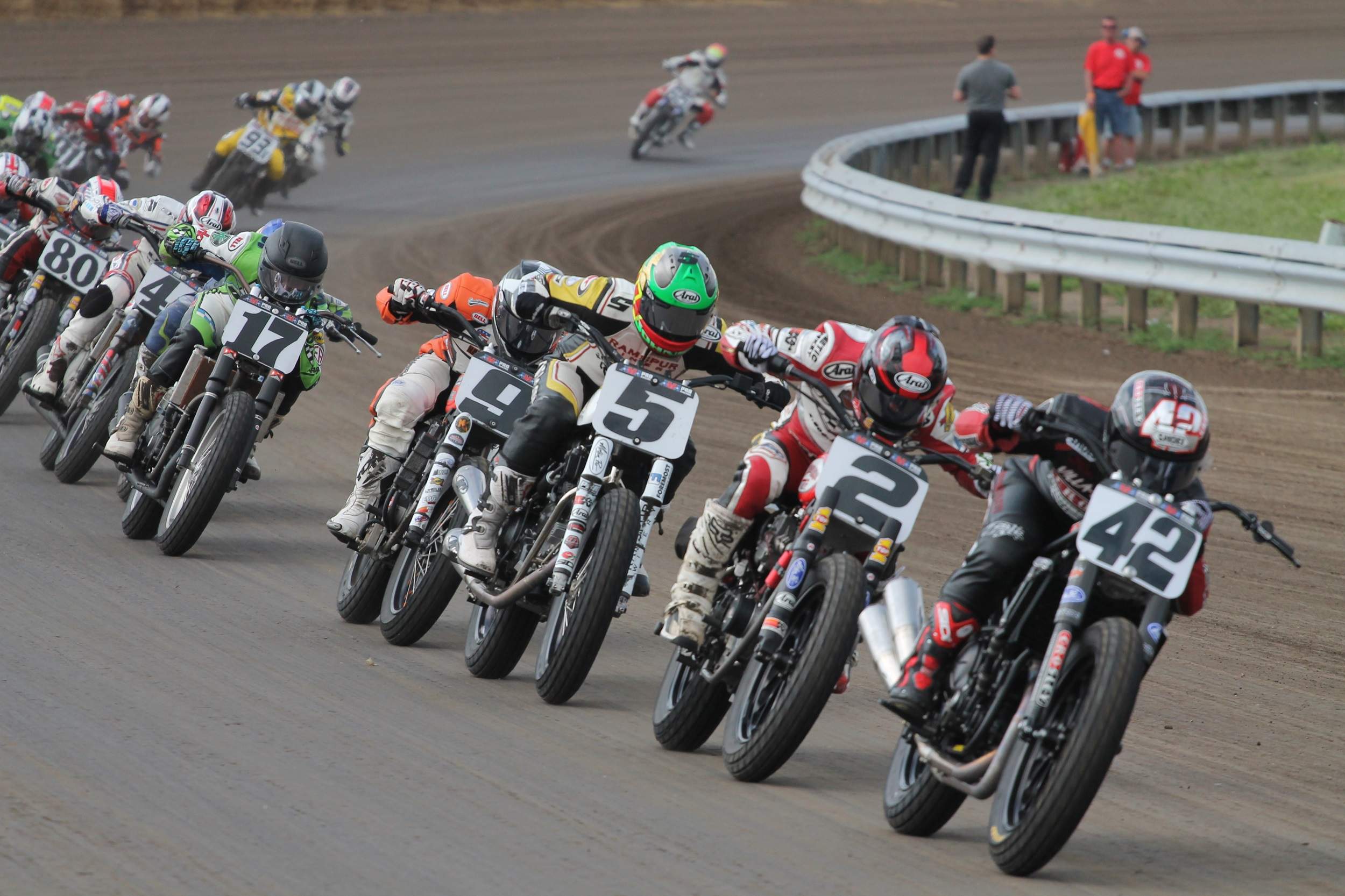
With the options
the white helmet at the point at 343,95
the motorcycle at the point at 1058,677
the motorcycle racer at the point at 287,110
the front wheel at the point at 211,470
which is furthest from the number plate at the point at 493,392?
the white helmet at the point at 343,95

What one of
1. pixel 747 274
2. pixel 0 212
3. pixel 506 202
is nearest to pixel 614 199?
pixel 506 202

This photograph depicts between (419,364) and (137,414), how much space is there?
197 cm

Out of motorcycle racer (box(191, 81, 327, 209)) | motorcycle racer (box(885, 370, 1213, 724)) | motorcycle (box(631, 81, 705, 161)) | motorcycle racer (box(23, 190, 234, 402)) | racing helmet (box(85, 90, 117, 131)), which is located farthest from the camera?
motorcycle (box(631, 81, 705, 161))

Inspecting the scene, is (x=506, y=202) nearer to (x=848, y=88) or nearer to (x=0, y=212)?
(x=0, y=212)

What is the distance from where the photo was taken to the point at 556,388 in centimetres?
768

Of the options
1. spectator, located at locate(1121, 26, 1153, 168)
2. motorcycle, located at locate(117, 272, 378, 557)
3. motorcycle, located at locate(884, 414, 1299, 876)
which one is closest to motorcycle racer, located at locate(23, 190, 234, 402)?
motorcycle, located at locate(117, 272, 378, 557)

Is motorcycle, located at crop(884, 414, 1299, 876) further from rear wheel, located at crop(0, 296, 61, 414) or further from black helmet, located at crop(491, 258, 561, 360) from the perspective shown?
rear wheel, located at crop(0, 296, 61, 414)

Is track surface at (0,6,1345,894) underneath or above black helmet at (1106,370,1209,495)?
underneath

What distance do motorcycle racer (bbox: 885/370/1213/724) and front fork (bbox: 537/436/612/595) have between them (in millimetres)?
1544

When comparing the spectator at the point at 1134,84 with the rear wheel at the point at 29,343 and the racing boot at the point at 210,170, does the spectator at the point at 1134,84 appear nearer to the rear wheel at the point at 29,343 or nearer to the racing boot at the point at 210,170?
the racing boot at the point at 210,170

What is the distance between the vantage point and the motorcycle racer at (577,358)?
7312mm

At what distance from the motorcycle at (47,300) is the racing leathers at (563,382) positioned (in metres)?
5.12

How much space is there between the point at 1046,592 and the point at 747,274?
545 inches

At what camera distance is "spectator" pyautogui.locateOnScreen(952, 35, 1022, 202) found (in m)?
23.2
